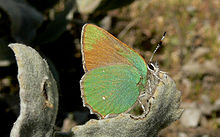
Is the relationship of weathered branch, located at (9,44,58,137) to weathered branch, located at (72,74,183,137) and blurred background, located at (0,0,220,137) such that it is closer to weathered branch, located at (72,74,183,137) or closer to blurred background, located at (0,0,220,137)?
weathered branch, located at (72,74,183,137)

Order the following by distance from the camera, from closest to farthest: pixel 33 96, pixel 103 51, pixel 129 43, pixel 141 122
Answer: pixel 33 96 → pixel 141 122 → pixel 103 51 → pixel 129 43

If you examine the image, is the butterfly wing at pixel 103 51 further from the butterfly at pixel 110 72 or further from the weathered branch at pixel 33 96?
the weathered branch at pixel 33 96

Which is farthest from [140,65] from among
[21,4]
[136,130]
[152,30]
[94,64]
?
[152,30]

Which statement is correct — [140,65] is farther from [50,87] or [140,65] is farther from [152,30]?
[152,30]

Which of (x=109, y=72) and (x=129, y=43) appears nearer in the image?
(x=109, y=72)

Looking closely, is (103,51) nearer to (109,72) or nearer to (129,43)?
(109,72)

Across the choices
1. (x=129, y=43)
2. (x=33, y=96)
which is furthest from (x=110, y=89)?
(x=129, y=43)

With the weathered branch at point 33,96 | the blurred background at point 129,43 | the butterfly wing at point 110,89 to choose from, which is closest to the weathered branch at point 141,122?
the weathered branch at point 33,96
